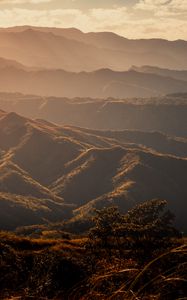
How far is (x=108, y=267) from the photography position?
651 centimetres

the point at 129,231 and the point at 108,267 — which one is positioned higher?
the point at 108,267

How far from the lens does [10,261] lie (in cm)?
2205

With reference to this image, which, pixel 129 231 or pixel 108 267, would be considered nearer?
pixel 108 267

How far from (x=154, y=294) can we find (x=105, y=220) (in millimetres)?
33420

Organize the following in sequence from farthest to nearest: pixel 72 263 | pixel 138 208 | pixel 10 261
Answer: pixel 138 208 < pixel 72 263 < pixel 10 261

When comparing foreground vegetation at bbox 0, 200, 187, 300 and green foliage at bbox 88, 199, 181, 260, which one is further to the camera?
green foliage at bbox 88, 199, 181, 260

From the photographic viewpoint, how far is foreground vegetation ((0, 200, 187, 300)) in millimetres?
4539

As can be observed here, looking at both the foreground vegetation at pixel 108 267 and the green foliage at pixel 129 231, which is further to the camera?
the green foliage at pixel 129 231

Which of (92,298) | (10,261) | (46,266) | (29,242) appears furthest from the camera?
(29,242)

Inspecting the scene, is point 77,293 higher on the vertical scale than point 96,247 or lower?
higher

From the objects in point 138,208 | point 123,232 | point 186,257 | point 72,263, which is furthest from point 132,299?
point 138,208

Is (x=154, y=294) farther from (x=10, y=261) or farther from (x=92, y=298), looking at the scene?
(x=10, y=261)

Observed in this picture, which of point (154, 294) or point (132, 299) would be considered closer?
point (132, 299)

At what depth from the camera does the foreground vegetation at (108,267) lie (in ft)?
14.9
